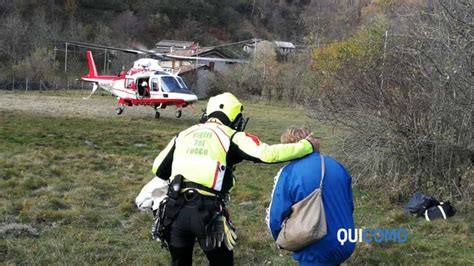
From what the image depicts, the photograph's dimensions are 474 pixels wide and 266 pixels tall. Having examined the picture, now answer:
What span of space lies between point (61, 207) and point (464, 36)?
6.70m

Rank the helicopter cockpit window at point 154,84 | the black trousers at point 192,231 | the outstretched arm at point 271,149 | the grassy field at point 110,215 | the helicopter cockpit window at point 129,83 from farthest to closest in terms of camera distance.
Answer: the helicopter cockpit window at point 129,83
the helicopter cockpit window at point 154,84
the grassy field at point 110,215
the black trousers at point 192,231
the outstretched arm at point 271,149

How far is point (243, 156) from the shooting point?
373 cm

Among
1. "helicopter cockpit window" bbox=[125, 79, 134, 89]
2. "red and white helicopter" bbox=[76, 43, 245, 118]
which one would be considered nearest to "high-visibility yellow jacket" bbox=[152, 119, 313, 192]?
"red and white helicopter" bbox=[76, 43, 245, 118]

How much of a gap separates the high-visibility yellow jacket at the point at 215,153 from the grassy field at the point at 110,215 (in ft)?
Result: 6.94

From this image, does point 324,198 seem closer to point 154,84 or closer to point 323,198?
point 323,198

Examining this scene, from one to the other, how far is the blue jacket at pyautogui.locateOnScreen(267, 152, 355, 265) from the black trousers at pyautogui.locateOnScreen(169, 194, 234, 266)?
0.50 metres

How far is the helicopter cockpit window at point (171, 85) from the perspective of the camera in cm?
2106

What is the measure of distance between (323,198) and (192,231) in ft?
3.22

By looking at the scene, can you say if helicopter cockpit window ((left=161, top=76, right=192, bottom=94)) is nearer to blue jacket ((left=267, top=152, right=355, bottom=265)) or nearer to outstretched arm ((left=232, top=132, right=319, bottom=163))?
outstretched arm ((left=232, top=132, right=319, bottom=163))

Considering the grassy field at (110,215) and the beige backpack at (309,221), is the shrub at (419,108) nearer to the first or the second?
the grassy field at (110,215)

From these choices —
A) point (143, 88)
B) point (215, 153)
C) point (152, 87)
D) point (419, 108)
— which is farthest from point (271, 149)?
point (143, 88)

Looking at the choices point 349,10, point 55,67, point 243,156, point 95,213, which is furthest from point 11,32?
point 243,156

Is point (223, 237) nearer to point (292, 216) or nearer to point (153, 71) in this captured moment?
point (292, 216)

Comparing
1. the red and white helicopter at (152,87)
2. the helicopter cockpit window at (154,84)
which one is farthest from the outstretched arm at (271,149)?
the helicopter cockpit window at (154,84)
